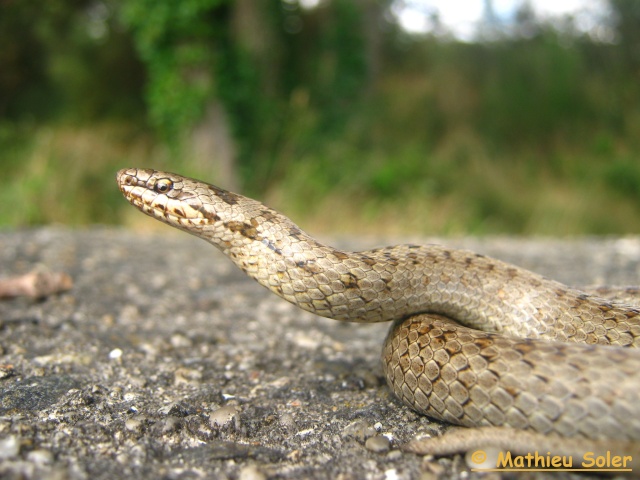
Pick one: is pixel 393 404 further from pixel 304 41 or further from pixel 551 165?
pixel 551 165

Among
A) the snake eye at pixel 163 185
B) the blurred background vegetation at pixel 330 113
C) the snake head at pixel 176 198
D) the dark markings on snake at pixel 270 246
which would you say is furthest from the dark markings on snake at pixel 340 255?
the blurred background vegetation at pixel 330 113

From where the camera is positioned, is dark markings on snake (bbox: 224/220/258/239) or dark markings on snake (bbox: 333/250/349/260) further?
dark markings on snake (bbox: 224/220/258/239)

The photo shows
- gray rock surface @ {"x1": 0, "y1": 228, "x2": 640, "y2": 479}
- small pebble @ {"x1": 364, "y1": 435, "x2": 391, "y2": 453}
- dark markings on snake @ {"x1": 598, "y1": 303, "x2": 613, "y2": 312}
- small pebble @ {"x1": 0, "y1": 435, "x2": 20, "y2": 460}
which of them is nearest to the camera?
small pebble @ {"x1": 0, "y1": 435, "x2": 20, "y2": 460}

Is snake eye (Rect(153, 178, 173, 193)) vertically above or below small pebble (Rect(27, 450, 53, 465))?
above

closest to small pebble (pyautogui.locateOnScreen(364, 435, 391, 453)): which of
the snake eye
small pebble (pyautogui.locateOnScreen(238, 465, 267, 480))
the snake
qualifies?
the snake

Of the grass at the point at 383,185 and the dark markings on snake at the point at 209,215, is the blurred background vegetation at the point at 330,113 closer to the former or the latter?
the grass at the point at 383,185

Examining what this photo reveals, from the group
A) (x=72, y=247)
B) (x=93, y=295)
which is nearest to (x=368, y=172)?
(x=72, y=247)

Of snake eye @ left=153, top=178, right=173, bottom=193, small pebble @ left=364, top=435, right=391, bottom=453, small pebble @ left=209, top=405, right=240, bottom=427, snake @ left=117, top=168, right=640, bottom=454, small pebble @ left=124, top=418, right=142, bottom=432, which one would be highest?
snake eye @ left=153, top=178, right=173, bottom=193

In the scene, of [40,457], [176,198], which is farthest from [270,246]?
[40,457]

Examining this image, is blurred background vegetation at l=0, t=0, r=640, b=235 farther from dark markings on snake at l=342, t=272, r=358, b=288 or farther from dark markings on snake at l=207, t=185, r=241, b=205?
dark markings on snake at l=342, t=272, r=358, b=288
